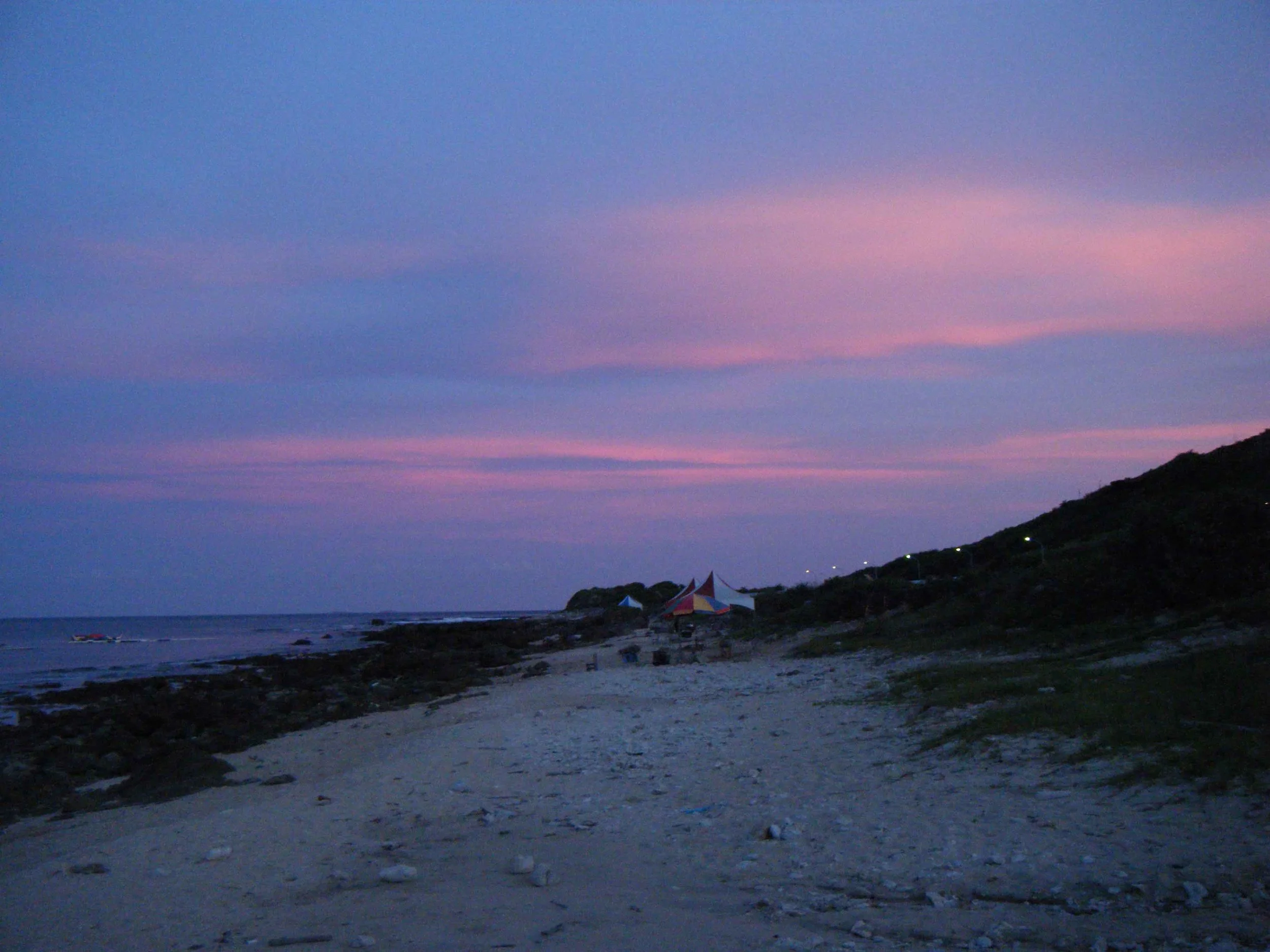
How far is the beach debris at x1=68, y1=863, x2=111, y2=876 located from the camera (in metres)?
8.93

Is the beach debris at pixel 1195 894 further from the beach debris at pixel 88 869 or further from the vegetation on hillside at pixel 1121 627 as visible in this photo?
the beach debris at pixel 88 869

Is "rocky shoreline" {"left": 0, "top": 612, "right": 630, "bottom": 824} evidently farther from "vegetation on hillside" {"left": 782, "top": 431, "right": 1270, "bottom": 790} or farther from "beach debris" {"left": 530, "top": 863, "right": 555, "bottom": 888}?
"vegetation on hillside" {"left": 782, "top": 431, "right": 1270, "bottom": 790}

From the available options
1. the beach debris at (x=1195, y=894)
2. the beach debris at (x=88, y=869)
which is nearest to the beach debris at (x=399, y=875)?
the beach debris at (x=88, y=869)

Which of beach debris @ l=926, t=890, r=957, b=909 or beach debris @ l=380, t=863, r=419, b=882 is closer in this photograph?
beach debris @ l=926, t=890, r=957, b=909

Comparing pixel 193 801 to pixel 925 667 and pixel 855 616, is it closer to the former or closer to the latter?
pixel 925 667

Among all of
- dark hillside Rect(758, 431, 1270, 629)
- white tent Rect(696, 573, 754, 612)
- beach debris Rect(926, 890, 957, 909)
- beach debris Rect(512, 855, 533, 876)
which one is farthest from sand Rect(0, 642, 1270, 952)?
white tent Rect(696, 573, 754, 612)

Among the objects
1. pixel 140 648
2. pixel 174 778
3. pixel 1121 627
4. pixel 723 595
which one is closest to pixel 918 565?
pixel 723 595

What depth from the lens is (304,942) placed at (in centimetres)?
644

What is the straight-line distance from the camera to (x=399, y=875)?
305 inches

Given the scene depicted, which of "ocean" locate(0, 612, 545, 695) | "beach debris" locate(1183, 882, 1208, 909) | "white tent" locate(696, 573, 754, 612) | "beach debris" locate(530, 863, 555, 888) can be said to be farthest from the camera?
"ocean" locate(0, 612, 545, 695)

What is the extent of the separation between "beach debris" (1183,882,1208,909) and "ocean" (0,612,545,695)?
4160 cm

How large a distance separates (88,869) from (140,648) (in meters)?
68.7

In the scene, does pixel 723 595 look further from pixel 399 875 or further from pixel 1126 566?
pixel 399 875

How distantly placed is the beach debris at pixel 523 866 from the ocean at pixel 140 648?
37.0 meters
